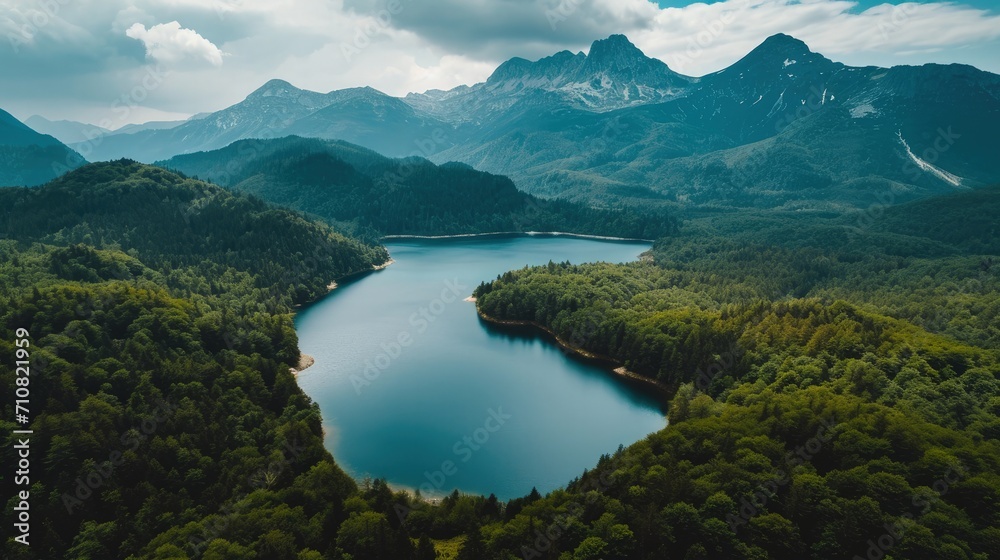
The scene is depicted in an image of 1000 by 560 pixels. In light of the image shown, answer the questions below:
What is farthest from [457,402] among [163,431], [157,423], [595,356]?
[157,423]

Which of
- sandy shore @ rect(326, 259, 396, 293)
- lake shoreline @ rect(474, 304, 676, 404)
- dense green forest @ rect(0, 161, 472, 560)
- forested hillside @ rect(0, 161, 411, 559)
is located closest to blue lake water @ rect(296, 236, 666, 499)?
lake shoreline @ rect(474, 304, 676, 404)

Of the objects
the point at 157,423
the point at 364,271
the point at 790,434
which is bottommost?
the point at 790,434

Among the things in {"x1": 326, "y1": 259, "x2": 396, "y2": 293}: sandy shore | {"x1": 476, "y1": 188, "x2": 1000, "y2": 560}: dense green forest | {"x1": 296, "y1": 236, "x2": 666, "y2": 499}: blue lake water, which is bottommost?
{"x1": 296, "y1": 236, "x2": 666, "y2": 499}: blue lake water

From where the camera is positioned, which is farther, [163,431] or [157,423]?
[157,423]

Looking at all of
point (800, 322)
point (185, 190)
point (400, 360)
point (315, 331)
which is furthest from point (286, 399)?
point (185, 190)

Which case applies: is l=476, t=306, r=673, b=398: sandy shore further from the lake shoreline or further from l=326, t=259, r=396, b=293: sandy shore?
l=326, t=259, r=396, b=293: sandy shore

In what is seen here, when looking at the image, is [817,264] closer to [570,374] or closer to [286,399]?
[570,374]

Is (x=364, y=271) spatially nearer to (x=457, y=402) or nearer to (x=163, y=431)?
(x=457, y=402)
